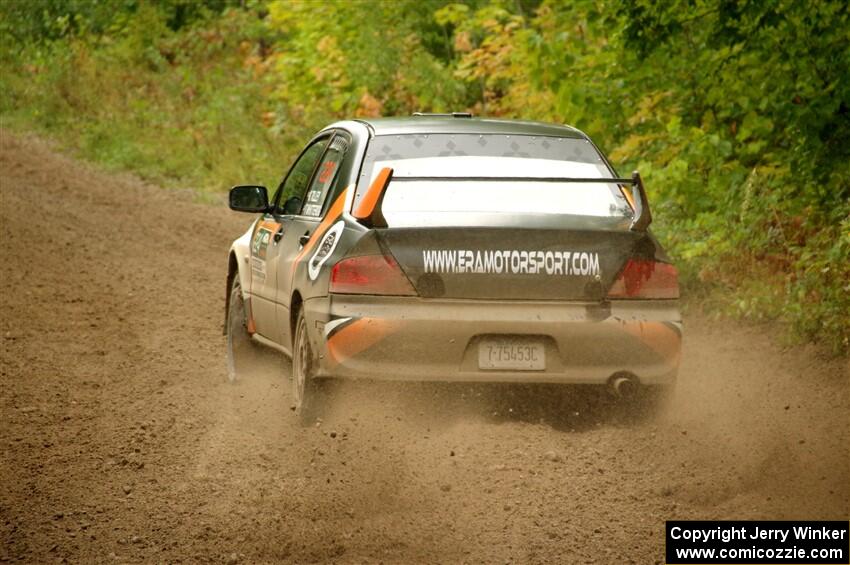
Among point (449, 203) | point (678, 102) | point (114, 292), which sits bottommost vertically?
point (114, 292)

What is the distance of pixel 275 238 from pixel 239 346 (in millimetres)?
1056

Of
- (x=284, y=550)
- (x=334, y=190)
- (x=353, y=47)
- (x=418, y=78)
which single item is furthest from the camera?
(x=353, y=47)

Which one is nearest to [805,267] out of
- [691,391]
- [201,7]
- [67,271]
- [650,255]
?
[691,391]

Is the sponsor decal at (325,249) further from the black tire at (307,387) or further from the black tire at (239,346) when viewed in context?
the black tire at (239,346)

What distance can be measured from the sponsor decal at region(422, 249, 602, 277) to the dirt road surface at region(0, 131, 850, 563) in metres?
0.70

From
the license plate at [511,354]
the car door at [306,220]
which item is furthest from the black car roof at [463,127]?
the license plate at [511,354]

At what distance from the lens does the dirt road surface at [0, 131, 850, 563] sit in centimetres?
532

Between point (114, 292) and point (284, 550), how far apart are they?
24.1 ft

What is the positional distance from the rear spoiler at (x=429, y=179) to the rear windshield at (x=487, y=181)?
42 mm

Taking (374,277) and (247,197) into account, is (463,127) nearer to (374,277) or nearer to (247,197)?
(374,277)

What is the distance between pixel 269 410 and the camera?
24.9 feet

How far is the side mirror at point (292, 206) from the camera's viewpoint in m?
7.92

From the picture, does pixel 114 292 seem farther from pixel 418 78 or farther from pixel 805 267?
pixel 418 78

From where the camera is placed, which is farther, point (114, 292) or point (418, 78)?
point (418, 78)
